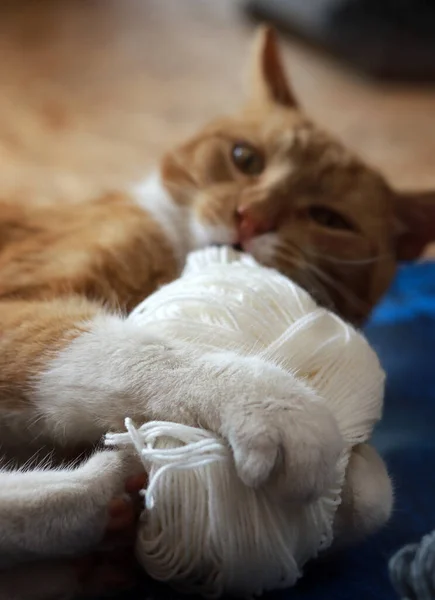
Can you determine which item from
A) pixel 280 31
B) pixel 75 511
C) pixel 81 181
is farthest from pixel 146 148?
pixel 75 511

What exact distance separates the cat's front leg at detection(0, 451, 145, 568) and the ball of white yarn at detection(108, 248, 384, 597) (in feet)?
0.13

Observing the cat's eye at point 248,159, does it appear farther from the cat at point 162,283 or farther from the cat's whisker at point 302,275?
the cat's whisker at point 302,275

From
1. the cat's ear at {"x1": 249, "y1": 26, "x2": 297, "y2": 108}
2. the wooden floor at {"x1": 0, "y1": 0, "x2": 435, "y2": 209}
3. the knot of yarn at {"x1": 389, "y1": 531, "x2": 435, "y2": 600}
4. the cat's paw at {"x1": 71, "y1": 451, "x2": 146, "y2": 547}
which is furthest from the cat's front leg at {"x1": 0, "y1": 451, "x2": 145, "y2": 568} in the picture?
the wooden floor at {"x1": 0, "y1": 0, "x2": 435, "y2": 209}

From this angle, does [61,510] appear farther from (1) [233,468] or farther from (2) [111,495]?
(1) [233,468]

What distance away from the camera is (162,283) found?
1.36 metres

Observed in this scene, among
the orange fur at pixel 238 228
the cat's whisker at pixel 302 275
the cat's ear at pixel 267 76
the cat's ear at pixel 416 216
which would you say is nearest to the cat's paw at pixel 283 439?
the orange fur at pixel 238 228

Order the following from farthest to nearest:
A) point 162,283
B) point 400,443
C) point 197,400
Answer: point 162,283, point 400,443, point 197,400

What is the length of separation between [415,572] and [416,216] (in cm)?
103

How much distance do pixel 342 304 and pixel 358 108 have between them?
73.2 inches

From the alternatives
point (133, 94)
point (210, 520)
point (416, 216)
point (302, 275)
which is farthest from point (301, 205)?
point (133, 94)

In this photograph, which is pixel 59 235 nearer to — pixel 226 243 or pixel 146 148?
pixel 226 243

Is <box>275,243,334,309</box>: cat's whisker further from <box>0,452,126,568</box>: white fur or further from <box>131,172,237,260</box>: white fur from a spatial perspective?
<box>0,452,126,568</box>: white fur

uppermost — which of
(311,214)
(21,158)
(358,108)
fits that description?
(311,214)

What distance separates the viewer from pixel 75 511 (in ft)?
2.74
